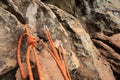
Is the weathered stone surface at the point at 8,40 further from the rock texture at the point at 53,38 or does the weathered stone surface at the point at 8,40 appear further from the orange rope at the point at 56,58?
the orange rope at the point at 56,58

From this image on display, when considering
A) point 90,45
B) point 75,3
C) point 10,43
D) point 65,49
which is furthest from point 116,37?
point 10,43

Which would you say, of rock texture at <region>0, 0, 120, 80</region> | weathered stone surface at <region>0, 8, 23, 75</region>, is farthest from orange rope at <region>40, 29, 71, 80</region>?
weathered stone surface at <region>0, 8, 23, 75</region>

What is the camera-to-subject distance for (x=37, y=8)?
3.90 metres

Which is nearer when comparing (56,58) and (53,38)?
(56,58)

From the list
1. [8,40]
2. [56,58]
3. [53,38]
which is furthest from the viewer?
[53,38]

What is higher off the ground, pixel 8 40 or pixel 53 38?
pixel 8 40

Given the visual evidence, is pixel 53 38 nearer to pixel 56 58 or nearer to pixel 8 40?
pixel 56 58

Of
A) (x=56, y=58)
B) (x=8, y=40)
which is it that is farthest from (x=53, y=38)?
(x=8, y=40)

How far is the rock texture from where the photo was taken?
289cm

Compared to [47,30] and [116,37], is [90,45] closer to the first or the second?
[116,37]

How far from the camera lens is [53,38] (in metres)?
3.68

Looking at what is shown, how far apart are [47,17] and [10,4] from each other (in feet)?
2.20

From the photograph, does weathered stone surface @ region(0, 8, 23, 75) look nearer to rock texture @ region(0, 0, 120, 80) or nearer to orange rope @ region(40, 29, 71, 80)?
rock texture @ region(0, 0, 120, 80)

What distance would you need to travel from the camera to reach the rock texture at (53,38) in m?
2.89
